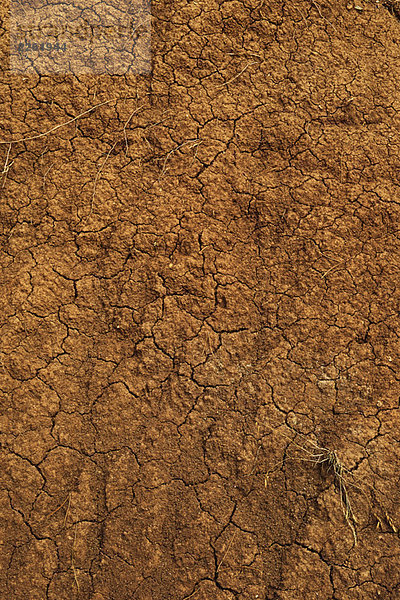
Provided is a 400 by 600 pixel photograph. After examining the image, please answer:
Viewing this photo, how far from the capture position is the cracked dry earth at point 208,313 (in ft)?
7.67

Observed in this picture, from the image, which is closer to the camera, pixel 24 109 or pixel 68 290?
pixel 68 290

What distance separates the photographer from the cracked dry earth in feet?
7.67

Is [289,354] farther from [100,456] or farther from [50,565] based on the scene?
[50,565]

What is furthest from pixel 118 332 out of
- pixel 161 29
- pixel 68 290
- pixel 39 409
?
pixel 161 29

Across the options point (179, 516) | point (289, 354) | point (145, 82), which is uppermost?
point (145, 82)

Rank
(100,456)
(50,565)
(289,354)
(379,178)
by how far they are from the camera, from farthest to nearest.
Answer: (379,178) < (289,354) < (100,456) < (50,565)

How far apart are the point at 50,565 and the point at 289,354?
1568mm

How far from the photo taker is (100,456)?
8.04ft

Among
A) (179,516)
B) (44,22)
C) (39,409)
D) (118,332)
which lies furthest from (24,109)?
(179,516)

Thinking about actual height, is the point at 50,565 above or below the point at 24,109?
below

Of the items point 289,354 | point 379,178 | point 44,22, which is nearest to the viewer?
point 289,354

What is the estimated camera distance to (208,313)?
2734 millimetres

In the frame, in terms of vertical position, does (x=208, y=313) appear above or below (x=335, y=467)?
above

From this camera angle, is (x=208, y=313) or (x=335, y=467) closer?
(x=335, y=467)
